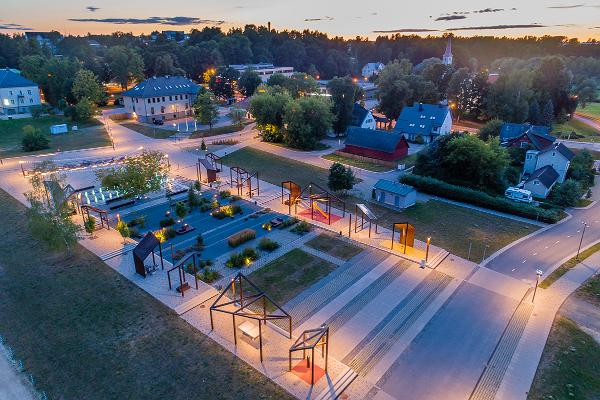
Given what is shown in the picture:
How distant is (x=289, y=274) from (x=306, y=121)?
115 feet

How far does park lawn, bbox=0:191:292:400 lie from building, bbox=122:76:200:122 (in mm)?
52874

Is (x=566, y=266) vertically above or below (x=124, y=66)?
below

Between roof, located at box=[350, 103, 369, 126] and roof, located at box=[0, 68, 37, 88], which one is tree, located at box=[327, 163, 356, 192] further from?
roof, located at box=[0, 68, 37, 88]

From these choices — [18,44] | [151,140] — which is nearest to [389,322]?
[151,140]

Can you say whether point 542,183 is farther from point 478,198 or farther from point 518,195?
point 478,198

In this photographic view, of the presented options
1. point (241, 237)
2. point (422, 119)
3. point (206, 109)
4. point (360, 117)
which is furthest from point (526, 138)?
point (206, 109)

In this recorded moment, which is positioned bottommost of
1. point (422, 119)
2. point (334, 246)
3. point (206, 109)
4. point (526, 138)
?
point (334, 246)

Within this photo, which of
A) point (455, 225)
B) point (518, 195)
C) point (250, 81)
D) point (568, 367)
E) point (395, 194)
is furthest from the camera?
point (250, 81)

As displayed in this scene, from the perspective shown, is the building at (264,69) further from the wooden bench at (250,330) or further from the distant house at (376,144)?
the wooden bench at (250,330)

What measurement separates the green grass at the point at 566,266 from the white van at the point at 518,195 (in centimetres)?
957

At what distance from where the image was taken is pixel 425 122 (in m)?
62.5

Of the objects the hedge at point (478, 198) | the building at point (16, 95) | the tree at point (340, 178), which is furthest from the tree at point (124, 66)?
the hedge at point (478, 198)

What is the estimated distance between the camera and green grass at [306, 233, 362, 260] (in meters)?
28.7

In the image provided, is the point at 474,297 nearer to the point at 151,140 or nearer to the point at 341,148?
the point at 341,148
